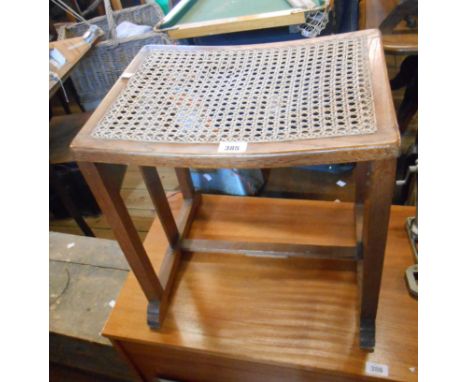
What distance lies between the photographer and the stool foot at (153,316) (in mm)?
923

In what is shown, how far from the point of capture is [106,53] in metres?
1.87

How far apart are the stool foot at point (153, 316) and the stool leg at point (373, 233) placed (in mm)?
467

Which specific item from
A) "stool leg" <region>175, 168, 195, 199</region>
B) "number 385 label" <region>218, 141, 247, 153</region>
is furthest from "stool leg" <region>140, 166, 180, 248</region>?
"number 385 label" <region>218, 141, 247, 153</region>

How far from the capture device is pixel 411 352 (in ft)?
2.63

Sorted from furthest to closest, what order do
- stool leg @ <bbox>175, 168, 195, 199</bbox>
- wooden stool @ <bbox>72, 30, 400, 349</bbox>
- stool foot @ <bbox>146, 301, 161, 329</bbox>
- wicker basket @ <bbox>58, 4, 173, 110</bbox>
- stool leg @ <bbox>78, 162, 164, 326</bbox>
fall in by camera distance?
wicker basket @ <bbox>58, 4, 173, 110</bbox> < stool leg @ <bbox>175, 168, 195, 199</bbox> < stool foot @ <bbox>146, 301, 161, 329</bbox> < stool leg @ <bbox>78, 162, 164, 326</bbox> < wooden stool @ <bbox>72, 30, 400, 349</bbox>

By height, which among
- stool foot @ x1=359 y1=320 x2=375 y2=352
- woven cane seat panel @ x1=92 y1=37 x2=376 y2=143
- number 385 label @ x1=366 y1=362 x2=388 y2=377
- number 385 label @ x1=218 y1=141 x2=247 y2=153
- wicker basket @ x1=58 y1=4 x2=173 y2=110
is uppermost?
woven cane seat panel @ x1=92 y1=37 x2=376 y2=143

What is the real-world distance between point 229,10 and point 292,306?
2.89ft

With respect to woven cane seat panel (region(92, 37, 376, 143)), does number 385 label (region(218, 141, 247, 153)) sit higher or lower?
lower

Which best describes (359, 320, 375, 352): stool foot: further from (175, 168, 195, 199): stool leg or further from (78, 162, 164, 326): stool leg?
(175, 168, 195, 199): stool leg

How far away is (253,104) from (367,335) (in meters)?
0.54

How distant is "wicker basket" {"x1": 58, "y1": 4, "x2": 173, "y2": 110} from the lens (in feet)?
6.02

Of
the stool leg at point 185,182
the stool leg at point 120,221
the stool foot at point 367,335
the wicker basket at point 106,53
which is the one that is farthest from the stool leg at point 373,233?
the wicker basket at point 106,53

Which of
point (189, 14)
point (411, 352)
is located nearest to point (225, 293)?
point (411, 352)

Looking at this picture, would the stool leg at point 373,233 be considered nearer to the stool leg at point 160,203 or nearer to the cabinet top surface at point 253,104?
the cabinet top surface at point 253,104
